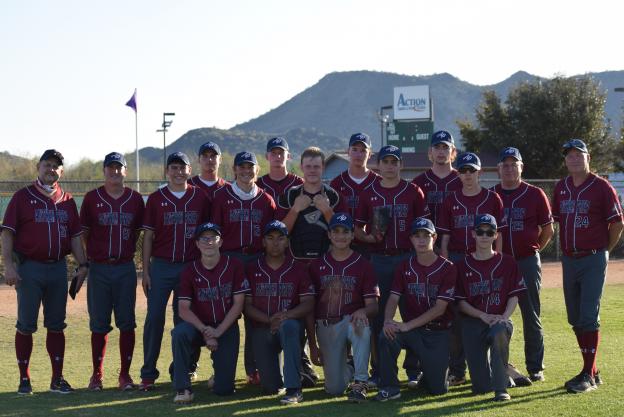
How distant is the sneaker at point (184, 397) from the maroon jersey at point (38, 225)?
5.48 ft

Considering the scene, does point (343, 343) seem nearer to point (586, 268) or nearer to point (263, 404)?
point (263, 404)

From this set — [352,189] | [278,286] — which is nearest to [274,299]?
[278,286]

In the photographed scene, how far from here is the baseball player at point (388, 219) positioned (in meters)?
7.44

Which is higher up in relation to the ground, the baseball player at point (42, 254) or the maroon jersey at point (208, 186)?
the maroon jersey at point (208, 186)

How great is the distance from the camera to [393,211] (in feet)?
24.4

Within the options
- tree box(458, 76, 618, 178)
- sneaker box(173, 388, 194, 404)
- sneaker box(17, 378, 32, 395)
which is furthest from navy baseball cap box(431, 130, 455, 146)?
tree box(458, 76, 618, 178)

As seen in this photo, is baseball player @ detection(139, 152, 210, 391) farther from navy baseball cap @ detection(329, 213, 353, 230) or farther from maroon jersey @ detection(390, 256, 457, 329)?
maroon jersey @ detection(390, 256, 457, 329)

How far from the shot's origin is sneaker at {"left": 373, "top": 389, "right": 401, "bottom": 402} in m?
6.75

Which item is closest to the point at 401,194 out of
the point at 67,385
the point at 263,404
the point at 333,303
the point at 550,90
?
the point at 333,303

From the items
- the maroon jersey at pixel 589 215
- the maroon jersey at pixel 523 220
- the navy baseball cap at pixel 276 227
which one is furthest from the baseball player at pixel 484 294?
the navy baseball cap at pixel 276 227

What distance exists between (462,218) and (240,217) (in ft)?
6.42

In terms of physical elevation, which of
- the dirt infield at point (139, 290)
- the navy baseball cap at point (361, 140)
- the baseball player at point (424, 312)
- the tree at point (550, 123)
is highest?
the tree at point (550, 123)

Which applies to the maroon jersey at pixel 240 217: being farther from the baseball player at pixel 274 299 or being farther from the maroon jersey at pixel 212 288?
the maroon jersey at pixel 212 288

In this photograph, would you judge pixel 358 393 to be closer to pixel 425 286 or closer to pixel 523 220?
pixel 425 286
